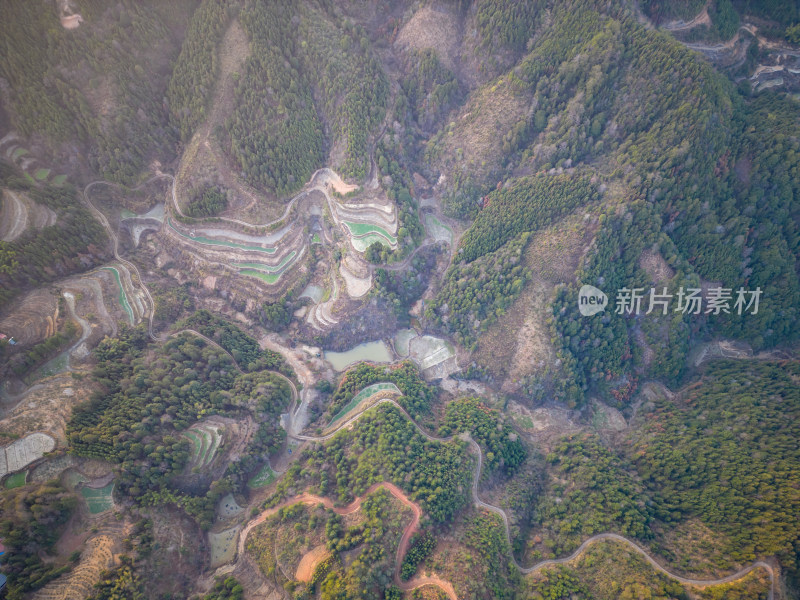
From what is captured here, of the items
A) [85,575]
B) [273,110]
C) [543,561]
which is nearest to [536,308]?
[543,561]

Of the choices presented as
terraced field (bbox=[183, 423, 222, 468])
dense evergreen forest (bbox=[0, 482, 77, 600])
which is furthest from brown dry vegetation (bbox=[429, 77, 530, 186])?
dense evergreen forest (bbox=[0, 482, 77, 600])

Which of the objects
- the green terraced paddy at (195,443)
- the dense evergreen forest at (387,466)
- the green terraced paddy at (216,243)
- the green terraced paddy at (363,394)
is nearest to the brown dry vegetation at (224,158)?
the green terraced paddy at (216,243)

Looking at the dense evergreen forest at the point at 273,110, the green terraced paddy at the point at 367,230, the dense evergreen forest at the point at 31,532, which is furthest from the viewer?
the green terraced paddy at the point at 367,230

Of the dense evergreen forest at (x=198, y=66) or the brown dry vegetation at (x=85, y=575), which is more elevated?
the dense evergreen forest at (x=198, y=66)

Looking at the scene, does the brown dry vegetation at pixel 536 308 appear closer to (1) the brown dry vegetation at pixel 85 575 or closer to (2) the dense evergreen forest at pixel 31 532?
(1) the brown dry vegetation at pixel 85 575

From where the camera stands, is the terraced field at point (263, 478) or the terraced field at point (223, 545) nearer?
the terraced field at point (223, 545)

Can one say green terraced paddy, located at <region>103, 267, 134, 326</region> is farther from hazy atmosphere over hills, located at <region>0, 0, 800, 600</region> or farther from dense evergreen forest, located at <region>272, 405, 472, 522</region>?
dense evergreen forest, located at <region>272, 405, 472, 522</region>
